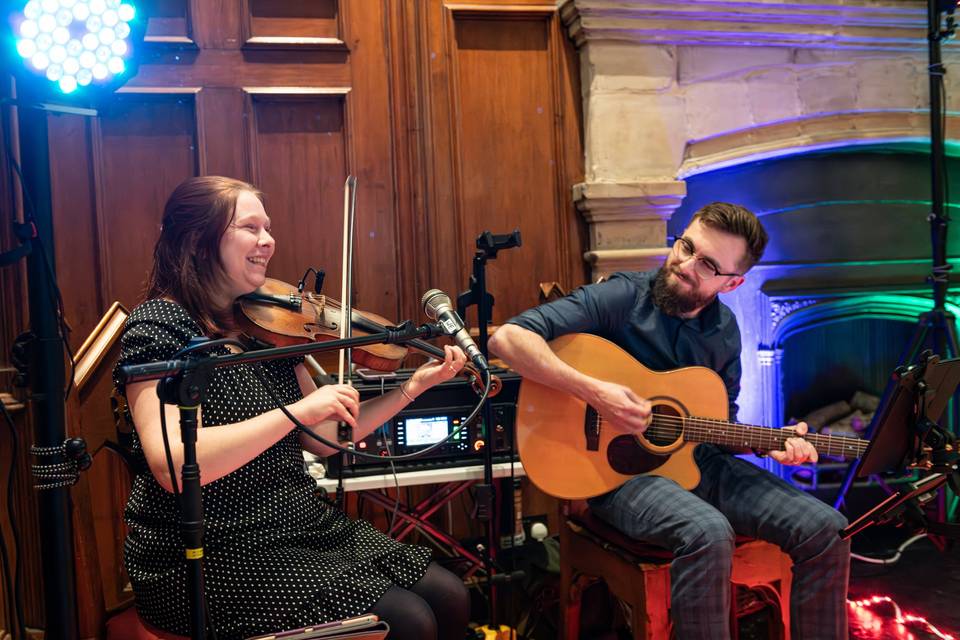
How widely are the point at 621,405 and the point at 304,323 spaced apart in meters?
0.88

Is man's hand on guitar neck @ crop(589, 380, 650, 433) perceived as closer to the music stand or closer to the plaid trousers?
the plaid trousers

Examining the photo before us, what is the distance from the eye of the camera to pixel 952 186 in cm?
362

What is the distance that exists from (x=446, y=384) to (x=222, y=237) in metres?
0.85

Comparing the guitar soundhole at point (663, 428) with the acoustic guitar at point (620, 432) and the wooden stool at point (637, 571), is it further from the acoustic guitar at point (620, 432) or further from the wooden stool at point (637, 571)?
the wooden stool at point (637, 571)

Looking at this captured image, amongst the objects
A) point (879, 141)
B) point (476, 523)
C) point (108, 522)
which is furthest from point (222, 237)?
point (879, 141)

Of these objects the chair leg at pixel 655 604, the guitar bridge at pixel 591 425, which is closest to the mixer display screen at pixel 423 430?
the guitar bridge at pixel 591 425

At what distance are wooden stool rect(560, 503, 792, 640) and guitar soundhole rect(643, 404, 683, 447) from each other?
29 centimetres

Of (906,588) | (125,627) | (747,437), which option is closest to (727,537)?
(747,437)

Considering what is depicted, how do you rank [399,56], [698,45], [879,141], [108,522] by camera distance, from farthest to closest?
[879,141]
[698,45]
[399,56]
[108,522]

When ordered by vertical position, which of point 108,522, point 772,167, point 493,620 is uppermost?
point 772,167

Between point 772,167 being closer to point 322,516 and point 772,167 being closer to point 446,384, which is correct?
point 446,384

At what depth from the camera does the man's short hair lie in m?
2.29

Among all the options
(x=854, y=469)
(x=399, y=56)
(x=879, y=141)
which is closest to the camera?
(x=854, y=469)

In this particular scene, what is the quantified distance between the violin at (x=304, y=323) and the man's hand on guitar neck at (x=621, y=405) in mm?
303
